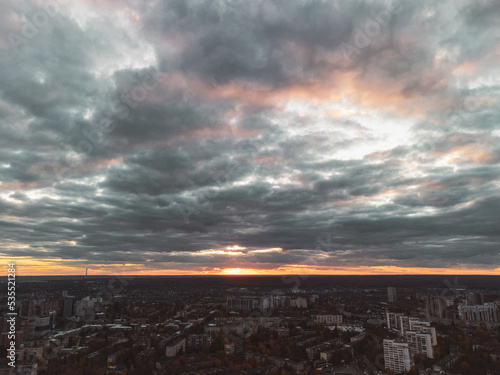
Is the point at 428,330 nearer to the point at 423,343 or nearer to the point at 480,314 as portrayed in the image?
the point at 423,343

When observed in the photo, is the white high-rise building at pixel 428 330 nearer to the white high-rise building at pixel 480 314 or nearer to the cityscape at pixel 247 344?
the cityscape at pixel 247 344

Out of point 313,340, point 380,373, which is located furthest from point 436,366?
point 313,340

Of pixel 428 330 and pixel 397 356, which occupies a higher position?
pixel 428 330

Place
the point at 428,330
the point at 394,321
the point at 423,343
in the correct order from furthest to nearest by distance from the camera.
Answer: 1. the point at 394,321
2. the point at 428,330
3. the point at 423,343

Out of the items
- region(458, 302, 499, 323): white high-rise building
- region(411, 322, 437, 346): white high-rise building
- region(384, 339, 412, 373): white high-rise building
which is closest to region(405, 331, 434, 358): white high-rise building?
region(411, 322, 437, 346): white high-rise building

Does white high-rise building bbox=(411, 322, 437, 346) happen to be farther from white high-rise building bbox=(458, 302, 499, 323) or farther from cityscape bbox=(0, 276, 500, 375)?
white high-rise building bbox=(458, 302, 499, 323)

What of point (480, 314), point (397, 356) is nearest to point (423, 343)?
point (397, 356)

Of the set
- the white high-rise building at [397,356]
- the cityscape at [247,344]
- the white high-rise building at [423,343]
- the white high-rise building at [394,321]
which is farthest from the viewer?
the white high-rise building at [394,321]

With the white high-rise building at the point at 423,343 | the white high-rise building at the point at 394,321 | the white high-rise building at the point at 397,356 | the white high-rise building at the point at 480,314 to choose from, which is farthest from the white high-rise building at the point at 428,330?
the white high-rise building at the point at 480,314
